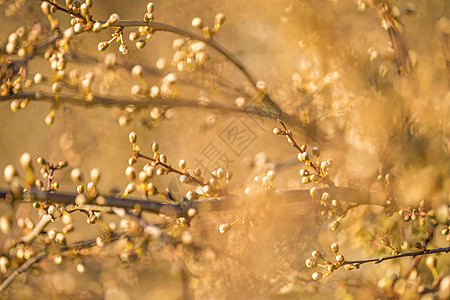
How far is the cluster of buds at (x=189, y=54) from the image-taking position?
4.59 feet

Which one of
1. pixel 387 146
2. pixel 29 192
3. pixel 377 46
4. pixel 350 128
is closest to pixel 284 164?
pixel 350 128

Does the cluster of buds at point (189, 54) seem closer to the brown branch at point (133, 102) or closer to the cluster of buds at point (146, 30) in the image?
the brown branch at point (133, 102)

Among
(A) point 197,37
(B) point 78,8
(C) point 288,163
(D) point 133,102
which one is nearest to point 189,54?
(A) point 197,37

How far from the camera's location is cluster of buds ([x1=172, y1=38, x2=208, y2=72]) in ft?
4.59

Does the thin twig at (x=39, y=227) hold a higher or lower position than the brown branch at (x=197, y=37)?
lower

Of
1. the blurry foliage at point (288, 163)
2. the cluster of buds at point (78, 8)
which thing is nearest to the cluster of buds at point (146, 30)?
the blurry foliage at point (288, 163)

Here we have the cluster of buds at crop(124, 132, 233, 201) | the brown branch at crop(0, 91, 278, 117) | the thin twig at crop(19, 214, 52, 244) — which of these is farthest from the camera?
the brown branch at crop(0, 91, 278, 117)

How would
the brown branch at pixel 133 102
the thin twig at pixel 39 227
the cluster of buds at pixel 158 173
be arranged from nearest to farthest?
the cluster of buds at pixel 158 173
the thin twig at pixel 39 227
the brown branch at pixel 133 102

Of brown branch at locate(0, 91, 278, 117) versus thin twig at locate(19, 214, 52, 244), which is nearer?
thin twig at locate(19, 214, 52, 244)

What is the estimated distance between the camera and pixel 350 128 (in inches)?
65.0

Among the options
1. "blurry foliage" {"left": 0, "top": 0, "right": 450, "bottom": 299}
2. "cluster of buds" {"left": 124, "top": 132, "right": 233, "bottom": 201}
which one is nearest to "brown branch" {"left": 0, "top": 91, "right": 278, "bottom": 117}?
"blurry foliage" {"left": 0, "top": 0, "right": 450, "bottom": 299}

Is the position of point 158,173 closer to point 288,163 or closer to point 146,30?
point 146,30

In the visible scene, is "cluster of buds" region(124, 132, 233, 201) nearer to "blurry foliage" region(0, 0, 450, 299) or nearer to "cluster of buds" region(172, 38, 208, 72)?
"blurry foliage" region(0, 0, 450, 299)

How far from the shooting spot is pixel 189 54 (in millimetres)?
1442
